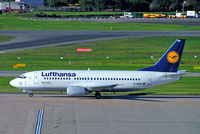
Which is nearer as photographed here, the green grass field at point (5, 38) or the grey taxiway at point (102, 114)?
the grey taxiway at point (102, 114)

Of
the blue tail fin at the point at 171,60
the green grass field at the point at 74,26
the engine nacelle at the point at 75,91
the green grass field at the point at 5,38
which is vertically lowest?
the engine nacelle at the point at 75,91

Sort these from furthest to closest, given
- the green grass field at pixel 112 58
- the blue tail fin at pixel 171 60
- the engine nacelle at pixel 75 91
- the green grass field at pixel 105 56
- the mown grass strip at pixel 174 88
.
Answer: the green grass field at pixel 105 56, the green grass field at pixel 112 58, the mown grass strip at pixel 174 88, the blue tail fin at pixel 171 60, the engine nacelle at pixel 75 91

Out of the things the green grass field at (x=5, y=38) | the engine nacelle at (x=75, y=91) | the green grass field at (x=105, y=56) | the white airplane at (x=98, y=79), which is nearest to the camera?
the engine nacelle at (x=75, y=91)

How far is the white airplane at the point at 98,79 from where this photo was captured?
5078cm

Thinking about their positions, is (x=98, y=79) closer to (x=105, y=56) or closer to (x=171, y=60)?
(x=171, y=60)

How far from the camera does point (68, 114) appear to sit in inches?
1737

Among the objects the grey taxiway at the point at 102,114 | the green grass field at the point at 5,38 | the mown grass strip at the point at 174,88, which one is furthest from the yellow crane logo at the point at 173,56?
the green grass field at the point at 5,38

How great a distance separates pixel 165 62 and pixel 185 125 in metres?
13.2

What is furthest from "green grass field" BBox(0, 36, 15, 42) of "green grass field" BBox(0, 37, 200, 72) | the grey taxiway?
the grey taxiway

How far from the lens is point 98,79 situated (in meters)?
51.6

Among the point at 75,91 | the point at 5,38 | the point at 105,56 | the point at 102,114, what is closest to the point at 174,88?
the point at 75,91

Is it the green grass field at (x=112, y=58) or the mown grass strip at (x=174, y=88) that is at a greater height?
the green grass field at (x=112, y=58)

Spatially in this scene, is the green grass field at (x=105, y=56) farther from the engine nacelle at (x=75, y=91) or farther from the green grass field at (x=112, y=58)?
the engine nacelle at (x=75, y=91)

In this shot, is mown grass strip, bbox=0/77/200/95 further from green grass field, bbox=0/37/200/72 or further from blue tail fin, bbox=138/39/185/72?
green grass field, bbox=0/37/200/72
